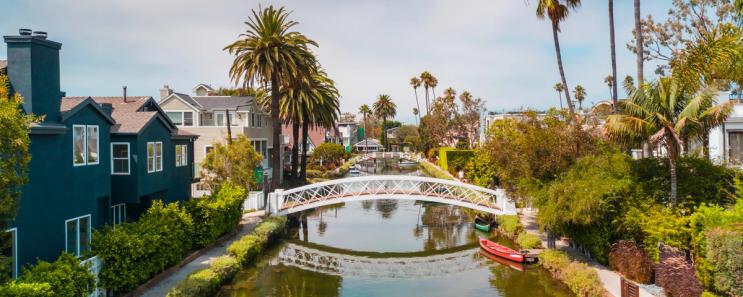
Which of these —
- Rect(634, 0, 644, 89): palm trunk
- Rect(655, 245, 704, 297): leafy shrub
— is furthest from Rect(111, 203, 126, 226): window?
Rect(634, 0, 644, 89): palm trunk

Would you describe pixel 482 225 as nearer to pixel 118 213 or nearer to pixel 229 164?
pixel 229 164

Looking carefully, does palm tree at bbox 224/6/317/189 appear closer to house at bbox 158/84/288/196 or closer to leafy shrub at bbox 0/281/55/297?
house at bbox 158/84/288/196

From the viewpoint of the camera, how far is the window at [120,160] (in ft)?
84.6

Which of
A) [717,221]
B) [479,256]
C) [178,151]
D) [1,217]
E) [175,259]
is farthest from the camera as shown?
[178,151]

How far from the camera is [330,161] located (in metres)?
82.9

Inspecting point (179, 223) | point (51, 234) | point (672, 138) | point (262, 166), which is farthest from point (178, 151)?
point (672, 138)

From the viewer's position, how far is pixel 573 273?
846 inches

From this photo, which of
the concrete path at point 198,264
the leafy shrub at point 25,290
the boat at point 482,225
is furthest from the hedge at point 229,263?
the boat at point 482,225

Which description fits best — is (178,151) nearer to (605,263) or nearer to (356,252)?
(356,252)

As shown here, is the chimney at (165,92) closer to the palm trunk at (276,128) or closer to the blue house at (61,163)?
the palm trunk at (276,128)

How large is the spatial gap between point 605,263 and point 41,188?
21.4 metres

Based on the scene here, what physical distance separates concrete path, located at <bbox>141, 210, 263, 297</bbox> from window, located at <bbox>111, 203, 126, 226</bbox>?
16.1 feet

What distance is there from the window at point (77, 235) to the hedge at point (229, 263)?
4115 millimetres

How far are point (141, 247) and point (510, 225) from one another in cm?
2050
